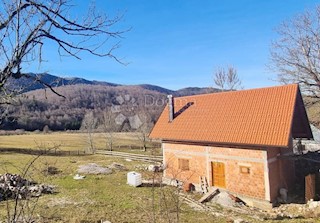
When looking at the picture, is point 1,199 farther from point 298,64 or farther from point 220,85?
point 220,85

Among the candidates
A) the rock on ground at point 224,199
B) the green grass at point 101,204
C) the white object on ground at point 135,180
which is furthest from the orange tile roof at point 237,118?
the green grass at point 101,204

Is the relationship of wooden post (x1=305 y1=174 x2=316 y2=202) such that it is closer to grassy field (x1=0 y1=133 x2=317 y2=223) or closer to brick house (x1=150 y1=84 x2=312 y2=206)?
brick house (x1=150 y1=84 x2=312 y2=206)

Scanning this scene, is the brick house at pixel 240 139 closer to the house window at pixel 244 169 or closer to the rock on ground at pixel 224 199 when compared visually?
the house window at pixel 244 169

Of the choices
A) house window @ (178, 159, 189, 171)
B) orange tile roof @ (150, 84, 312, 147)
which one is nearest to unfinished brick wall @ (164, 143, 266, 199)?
house window @ (178, 159, 189, 171)

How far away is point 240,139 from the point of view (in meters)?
16.6

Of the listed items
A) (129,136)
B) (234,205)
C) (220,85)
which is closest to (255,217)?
(234,205)

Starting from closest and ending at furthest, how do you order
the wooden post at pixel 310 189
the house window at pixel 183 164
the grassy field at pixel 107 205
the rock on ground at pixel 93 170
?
the grassy field at pixel 107 205 → the wooden post at pixel 310 189 → the house window at pixel 183 164 → the rock on ground at pixel 93 170

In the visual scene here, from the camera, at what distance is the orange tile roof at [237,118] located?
16.0m

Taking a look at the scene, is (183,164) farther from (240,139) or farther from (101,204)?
(101,204)

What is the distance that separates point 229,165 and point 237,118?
10.3 ft

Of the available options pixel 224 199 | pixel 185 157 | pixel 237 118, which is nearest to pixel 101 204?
pixel 224 199

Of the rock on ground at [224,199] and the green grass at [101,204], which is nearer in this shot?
the green grass at [101,204]

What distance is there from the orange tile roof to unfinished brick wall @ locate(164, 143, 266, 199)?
2.41ft

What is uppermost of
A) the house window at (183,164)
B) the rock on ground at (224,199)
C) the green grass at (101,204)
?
the house window at (183,164)
